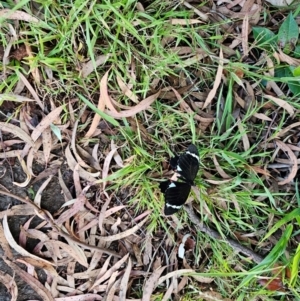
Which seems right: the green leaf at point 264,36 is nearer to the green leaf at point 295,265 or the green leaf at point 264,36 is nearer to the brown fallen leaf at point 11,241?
the green leaf at point 295,265

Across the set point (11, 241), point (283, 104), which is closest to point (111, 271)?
point (11, 241)

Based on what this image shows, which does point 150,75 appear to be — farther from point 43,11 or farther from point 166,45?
point 43,11

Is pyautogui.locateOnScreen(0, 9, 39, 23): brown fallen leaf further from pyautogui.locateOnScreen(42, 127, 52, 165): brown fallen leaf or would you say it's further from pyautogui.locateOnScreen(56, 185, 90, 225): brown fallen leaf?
pyautogui.locateOnScreen(56, 185, 90, 225): brown fallen leaf

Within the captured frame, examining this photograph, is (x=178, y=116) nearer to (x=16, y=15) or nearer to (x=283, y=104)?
(x=283, y=104)

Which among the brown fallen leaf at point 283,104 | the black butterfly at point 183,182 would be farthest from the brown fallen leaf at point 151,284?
the brown fallen leaf at point 283,104

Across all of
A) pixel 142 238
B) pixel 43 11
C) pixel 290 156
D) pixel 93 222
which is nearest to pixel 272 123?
pixel 290 156

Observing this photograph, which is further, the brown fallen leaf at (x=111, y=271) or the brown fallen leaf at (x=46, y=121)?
the brown fallen leaf at (x=111, y=271)
